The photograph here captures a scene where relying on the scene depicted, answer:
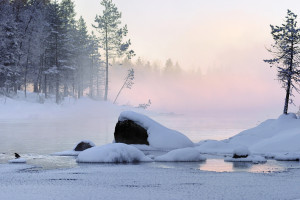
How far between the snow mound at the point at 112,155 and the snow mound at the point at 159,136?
4454mm

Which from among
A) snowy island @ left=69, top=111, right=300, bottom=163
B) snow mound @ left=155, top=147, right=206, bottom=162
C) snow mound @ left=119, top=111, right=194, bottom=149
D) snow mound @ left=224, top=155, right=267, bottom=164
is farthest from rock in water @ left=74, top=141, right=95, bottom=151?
snow mound @ left=224, top=155, right=267, bottom=164

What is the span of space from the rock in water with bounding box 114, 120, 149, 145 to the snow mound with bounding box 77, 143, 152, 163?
5.05m

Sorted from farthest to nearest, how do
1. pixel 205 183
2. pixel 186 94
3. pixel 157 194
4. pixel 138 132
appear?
pixel 186 94 < pixel 138 132 < pixel 205 183 < pixel 157 194

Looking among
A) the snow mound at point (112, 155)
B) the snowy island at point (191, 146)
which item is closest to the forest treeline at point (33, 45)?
the snowy island at point (191, 146)

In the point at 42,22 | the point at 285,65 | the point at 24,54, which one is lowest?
the point at 285,65

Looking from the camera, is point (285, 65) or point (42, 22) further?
point (42, 22)

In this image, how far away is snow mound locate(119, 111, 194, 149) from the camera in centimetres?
1888

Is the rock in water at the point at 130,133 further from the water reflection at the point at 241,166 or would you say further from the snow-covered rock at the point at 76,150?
the water reflection at the point at 241,166

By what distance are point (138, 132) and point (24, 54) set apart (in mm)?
36715

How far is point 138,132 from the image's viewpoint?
1970 centimetres

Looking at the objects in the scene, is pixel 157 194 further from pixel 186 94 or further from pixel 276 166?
pixel 186 94

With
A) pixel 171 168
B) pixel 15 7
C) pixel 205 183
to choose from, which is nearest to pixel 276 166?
pixel 171 168

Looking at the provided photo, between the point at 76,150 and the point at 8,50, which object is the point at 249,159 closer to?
the point at 76,150

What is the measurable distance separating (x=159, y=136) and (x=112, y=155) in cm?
556
